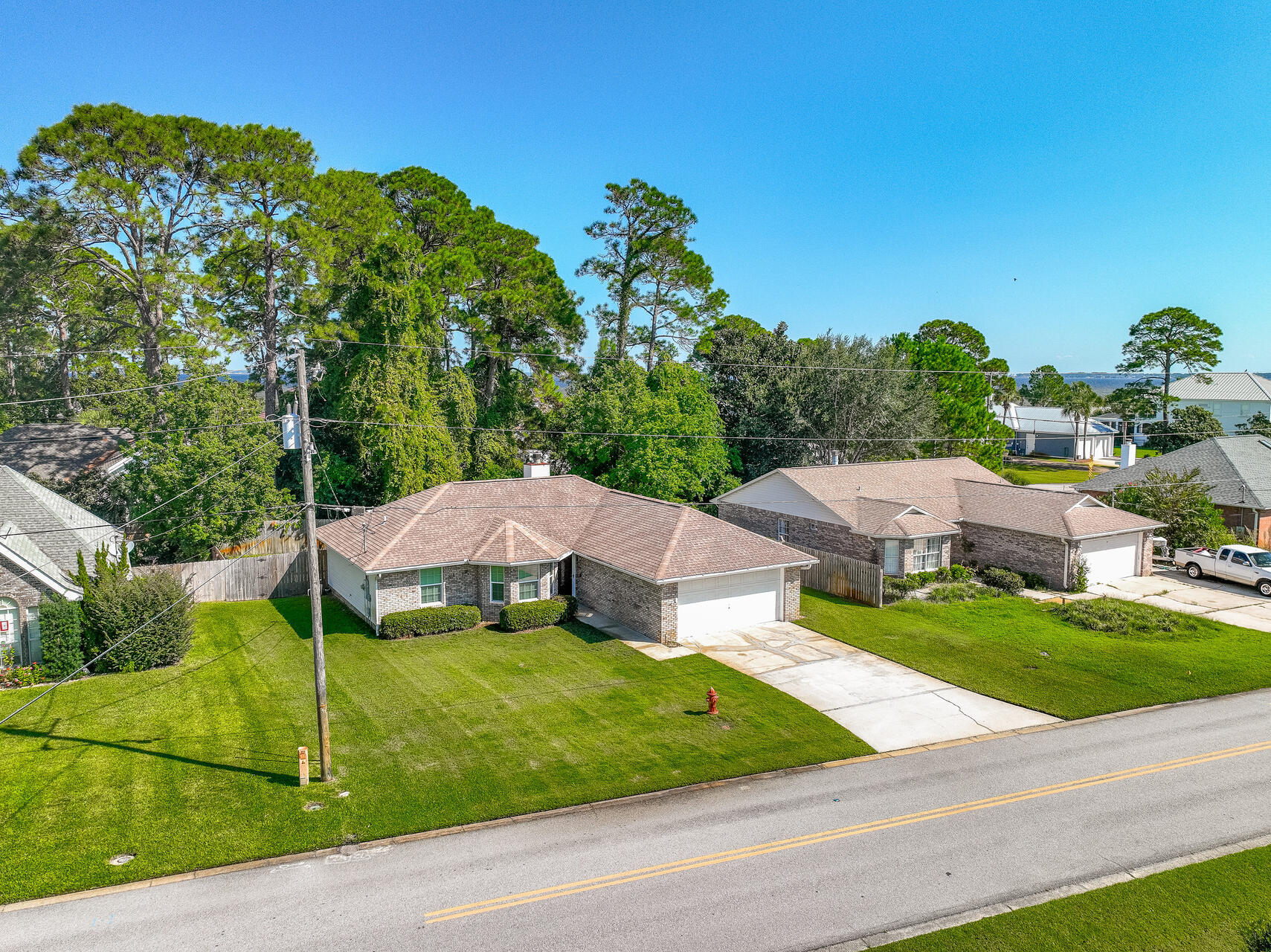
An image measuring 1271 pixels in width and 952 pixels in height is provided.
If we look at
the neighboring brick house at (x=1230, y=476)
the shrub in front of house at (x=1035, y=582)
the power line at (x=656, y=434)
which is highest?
the power line at (x=656, y=434)

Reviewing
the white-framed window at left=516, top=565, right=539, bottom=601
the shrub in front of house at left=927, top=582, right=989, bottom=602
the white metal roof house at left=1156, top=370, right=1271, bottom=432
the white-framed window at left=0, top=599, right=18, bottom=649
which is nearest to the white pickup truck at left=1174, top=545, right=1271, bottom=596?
the shrub in front of house at left=927, top=582, right=989, bottom=602

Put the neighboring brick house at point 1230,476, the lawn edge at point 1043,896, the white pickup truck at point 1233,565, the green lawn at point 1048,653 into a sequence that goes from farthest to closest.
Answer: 1. the neighboring brick house at point 1230,476
2. the white pickup truck at point 1233,565
3. the green lawn at point 1048,653
4. the lawn edge at point 1043,896

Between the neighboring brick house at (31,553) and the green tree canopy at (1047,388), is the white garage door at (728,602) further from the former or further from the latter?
the green tree canopy at (1047,388)

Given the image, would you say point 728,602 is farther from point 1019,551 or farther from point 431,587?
point 1019,551

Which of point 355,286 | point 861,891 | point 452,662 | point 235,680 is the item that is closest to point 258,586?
point 235,680

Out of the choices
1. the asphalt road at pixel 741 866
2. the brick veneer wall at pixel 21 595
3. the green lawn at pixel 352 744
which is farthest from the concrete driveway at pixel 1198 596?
the brick veneer wall at pixel 21 595

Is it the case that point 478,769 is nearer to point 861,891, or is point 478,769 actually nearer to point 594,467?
point 861,891

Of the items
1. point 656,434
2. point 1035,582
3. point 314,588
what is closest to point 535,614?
point 314,588
